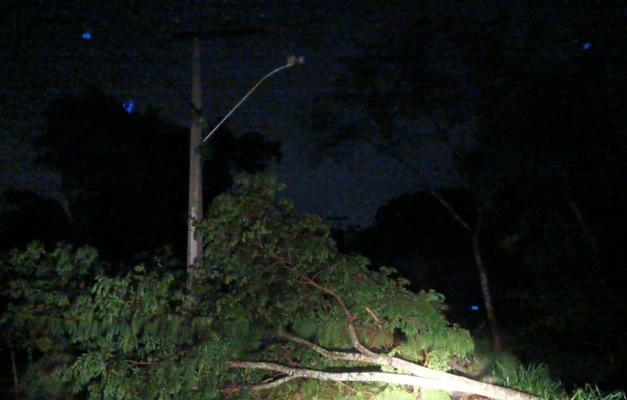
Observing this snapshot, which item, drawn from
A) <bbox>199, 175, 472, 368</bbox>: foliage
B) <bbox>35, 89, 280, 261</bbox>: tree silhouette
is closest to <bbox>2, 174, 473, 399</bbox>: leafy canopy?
<bbox>199, 175, 472, 368</bbox>: foliage

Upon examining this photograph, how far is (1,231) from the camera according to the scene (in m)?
13.1

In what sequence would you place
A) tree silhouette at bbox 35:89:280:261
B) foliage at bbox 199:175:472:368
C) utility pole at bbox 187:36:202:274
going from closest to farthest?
1. foliage at bbox 199:175:472:368
2. utility pole at bbox 187:36:202:274
3. tree silhouette at bbox 35:89:280:261

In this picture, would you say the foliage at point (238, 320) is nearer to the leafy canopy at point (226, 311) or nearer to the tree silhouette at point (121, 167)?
the leafy canopy at point (226, 311)

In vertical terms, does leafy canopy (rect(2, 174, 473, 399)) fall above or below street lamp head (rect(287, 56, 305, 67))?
below

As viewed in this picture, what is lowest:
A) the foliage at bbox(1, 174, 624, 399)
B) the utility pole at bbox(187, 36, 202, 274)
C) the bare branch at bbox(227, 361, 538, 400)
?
the bare branch at bbox(227, 361, 538, 400)

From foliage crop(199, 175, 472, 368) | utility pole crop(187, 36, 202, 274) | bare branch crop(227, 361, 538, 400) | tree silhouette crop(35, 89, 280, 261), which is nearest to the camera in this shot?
bare branch crop(227, 361, 538, 400)

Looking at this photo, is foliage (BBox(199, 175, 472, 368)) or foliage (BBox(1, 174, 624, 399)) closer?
foliage (BBox(1, 174, 624, 399))

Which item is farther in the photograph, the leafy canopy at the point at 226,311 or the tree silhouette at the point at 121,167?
the tree silhouette at the point at 121,167

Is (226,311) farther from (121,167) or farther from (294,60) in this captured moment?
(121,167)

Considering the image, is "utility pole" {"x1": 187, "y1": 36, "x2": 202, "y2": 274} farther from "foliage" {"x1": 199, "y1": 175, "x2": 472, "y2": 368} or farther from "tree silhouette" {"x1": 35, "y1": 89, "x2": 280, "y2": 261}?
"tree silhouette" {"x1": 35, "y1": 89, "x2": 280, "y2": 261}

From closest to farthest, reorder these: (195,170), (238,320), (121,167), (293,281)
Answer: (238,320) → (293,281) → (195,170) → (121,167)

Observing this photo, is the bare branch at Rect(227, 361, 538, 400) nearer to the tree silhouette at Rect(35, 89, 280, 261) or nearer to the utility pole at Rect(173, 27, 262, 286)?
the utility pole at Rect(173, 27, 262, 286)

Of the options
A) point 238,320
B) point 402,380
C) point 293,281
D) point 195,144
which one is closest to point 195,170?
point 195,144

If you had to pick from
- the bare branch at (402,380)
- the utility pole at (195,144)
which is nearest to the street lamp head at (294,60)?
the utility pole at (195,144)
